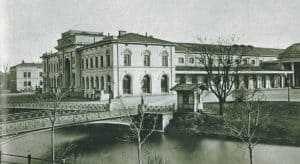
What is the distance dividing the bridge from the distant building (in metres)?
41.2

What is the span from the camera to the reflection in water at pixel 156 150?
21312 mm

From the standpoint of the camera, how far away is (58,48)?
5466cm

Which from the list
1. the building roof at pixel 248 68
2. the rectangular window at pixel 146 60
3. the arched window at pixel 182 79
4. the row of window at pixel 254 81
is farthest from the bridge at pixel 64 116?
the row of window at pixel 254 81

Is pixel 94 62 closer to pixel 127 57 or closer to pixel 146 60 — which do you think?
pixel 127 57

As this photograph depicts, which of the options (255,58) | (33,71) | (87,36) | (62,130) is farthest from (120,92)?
(33,71)

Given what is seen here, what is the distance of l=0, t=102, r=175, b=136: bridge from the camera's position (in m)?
19.1

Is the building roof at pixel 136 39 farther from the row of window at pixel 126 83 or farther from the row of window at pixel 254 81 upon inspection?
the row of window at pixel 254 81

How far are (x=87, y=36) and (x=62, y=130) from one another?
20901mm

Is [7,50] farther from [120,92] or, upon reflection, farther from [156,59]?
[156,59]

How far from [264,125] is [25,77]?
2539 inches

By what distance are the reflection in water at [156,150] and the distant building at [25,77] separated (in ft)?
168

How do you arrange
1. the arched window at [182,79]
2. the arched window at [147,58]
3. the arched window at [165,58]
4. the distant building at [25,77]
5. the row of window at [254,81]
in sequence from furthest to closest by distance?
1. the distant building at [25,77]
2. the row of window at [254,81]
3. the arched window at [182,79]
4. the arched window at [165,58]
5. the arched window at [147,58]

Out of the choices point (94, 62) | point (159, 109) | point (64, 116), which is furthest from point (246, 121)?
point (94, 62)

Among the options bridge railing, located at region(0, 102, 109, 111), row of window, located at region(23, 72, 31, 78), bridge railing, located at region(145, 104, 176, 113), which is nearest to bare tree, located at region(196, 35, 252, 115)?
bridge railing, located at region(145, 104, 176, 113)
